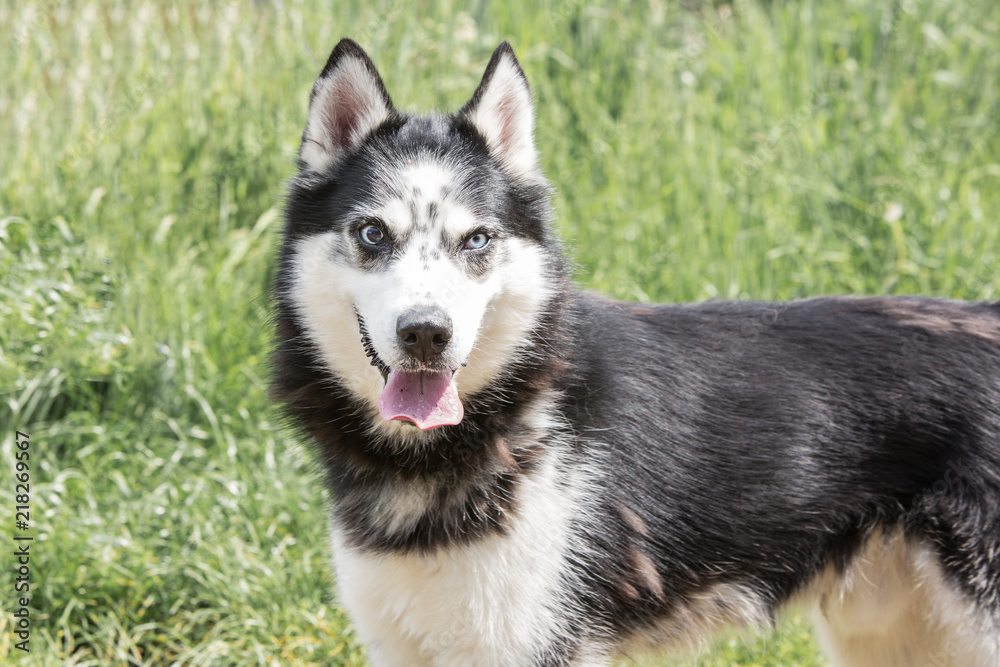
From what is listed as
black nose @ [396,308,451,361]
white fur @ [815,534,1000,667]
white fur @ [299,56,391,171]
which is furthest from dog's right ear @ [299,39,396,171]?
white fur @ [815,534,1000,667]

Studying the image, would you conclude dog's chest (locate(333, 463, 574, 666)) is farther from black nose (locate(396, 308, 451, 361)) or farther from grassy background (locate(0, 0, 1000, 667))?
grassy background (locate(0, 0, 1000, 667))

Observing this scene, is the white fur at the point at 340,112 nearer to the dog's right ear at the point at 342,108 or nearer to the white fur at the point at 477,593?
the dog's right ear at the point at 342,108

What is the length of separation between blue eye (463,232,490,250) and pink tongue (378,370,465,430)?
331mm

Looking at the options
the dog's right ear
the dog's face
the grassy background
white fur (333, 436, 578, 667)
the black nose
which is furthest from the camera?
the grassy background

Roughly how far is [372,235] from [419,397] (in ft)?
1.41

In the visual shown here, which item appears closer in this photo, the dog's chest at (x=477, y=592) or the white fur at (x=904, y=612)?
the dog's chest at (x=477, y=592)

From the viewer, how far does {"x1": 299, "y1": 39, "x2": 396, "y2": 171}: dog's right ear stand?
2.53m

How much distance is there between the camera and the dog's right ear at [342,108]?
8.30 feet

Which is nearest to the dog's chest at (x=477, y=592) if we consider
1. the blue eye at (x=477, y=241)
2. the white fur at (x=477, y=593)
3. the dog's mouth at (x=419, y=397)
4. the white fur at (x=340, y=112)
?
the white fur at (x=477, y=593)

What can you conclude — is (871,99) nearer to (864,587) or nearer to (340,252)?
(864,587)

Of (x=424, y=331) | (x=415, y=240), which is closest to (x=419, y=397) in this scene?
(x=424, y=331)

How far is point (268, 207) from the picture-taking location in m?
4.98

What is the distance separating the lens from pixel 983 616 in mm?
2592

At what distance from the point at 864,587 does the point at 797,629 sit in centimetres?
99
